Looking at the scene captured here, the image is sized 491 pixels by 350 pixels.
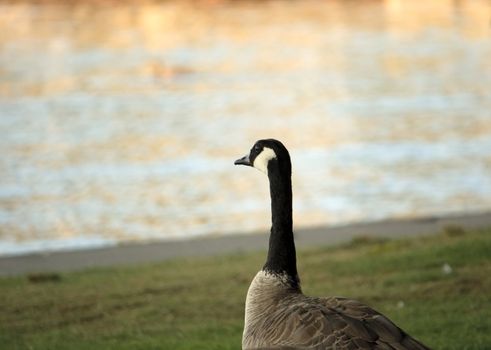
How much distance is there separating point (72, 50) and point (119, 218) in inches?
1272

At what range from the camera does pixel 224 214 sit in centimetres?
1889

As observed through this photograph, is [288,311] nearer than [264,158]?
Yes

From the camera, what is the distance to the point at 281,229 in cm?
683

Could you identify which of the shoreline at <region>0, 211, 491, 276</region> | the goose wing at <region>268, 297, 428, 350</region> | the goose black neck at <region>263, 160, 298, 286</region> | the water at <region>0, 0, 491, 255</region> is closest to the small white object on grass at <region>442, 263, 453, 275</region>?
the shoreline at <region>0, 211, 491, 276</region>

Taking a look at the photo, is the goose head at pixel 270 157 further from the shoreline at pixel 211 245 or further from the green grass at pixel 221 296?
the shoreline at pixel 211 245

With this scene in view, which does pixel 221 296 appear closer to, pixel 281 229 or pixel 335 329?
pixel 281 229

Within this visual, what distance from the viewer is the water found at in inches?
757

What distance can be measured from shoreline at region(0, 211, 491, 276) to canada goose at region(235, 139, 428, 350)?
21.8 ft

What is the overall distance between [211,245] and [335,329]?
916 cm

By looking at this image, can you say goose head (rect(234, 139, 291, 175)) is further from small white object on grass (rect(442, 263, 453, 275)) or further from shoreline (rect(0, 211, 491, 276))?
shoreline (rect(0, 211, 491, 276))

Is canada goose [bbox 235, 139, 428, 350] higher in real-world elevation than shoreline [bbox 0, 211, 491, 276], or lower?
higher

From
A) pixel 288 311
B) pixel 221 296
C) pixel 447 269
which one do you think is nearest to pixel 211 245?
pixel 221 296

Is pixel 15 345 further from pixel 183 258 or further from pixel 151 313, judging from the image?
pixel 183 258

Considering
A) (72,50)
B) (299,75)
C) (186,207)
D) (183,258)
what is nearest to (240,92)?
(299,75)
